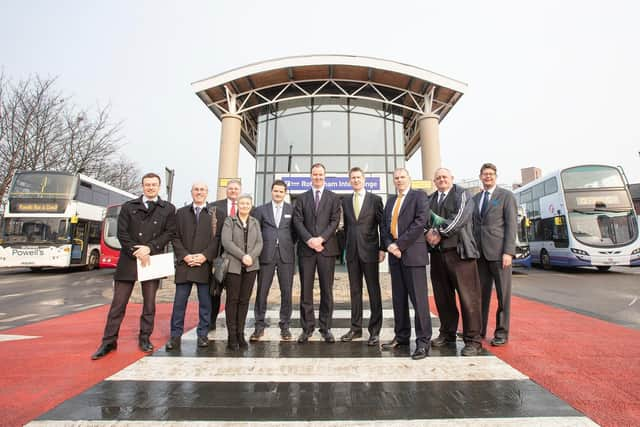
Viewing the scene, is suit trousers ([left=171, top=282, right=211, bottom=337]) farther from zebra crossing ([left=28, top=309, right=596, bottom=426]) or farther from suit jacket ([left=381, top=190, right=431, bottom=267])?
suit jacket ([left=381, top=190, right=431, bottom=267])

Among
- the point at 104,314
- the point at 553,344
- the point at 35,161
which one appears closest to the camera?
the point at 553,344

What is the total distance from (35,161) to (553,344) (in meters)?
27.4

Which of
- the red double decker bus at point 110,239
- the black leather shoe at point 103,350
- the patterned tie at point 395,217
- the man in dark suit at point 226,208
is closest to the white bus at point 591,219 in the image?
the patterned tie at point 395,217

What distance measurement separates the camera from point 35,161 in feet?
66.1

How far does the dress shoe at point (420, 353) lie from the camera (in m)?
3.19

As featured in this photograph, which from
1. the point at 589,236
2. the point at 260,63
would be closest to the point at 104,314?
the point at 260,63

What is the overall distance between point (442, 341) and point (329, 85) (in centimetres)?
1647

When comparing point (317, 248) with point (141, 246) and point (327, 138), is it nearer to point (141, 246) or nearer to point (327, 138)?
point (141, 246)

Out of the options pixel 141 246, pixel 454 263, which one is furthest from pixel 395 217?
pixel 141 246

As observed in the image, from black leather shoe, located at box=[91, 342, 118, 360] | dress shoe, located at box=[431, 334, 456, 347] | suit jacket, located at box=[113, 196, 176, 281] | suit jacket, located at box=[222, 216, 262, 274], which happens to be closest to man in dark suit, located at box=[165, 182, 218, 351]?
suit jacket, located at box=[113, 196, 176, 281]

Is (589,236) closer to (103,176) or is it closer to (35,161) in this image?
(35,161)

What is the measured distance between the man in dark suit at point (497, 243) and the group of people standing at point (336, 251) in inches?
0.5

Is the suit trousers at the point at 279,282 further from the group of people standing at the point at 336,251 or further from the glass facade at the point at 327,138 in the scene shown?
the glass facade at the point at 327,138

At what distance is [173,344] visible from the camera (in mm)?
3609
